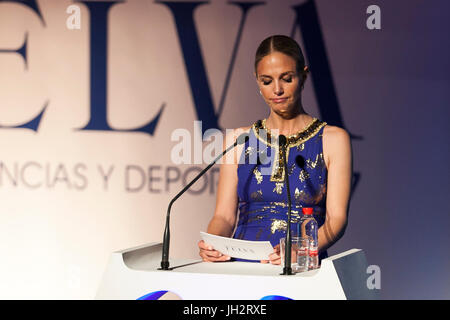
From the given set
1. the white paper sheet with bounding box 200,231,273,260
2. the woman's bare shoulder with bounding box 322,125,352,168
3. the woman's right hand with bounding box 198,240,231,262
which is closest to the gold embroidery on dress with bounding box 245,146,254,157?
the woman's bare shoulder with bounding box 322,125,352,168

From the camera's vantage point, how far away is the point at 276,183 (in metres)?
3.21

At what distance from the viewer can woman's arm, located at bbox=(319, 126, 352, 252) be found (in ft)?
9.81

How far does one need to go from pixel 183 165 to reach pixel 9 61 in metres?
1.48

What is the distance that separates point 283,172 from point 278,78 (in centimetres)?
42

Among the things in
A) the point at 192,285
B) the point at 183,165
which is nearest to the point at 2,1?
the point at 183,165

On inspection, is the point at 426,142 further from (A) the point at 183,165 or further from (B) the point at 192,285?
(B) the point at 192,285

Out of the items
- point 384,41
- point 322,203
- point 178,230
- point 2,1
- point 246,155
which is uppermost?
point 2,1

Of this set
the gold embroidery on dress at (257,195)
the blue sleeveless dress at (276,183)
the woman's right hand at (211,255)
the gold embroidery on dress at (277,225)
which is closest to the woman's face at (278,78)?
the blue sleeveless dress at (276,183)

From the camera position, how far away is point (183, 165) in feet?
16.5

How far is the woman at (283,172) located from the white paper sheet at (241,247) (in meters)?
0.54

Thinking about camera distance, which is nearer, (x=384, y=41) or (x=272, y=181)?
(x=272, y=181)

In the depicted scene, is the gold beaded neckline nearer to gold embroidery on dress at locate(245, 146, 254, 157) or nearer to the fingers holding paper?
gold embroidery on dress at locate(245, 146, 254, 157)

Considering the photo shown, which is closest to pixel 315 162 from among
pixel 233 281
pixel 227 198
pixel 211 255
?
pixel 227 198

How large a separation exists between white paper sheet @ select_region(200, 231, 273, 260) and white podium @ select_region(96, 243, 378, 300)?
0.05 m
